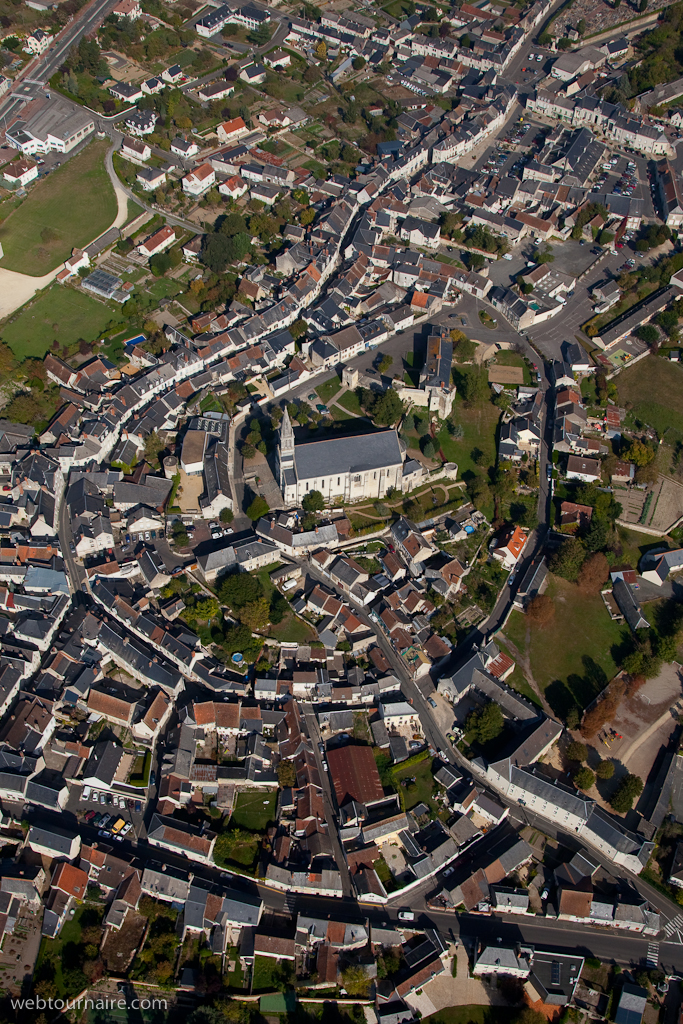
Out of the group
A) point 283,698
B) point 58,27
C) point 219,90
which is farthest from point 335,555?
point 58,27

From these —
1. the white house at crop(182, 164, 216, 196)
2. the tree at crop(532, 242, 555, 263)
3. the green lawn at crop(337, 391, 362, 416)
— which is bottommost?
the green lawn at crop(337, 391, 362, 416)

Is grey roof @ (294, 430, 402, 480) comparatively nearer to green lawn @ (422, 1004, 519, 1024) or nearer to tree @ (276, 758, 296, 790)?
tree @ (276, 758, 296, 790)

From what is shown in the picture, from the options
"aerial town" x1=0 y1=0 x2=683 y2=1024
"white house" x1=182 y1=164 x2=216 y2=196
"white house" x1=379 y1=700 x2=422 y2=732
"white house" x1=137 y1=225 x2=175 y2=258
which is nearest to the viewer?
"aerial town" x1=0 y1=0 x2=683 y2=1024

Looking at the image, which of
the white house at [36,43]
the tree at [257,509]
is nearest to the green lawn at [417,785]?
the tree at [257,509]

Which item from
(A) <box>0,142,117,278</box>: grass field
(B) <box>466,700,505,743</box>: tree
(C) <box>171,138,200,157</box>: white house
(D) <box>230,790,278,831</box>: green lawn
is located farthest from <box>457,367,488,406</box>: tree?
(C) <box>171,138,200,157</box>: white house

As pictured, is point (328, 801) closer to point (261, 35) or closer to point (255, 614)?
point (255, 614)

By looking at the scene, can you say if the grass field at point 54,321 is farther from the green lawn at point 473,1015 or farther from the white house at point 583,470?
the green lawn at point 473,1015

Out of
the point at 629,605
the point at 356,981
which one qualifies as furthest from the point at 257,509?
the point at 356,981
